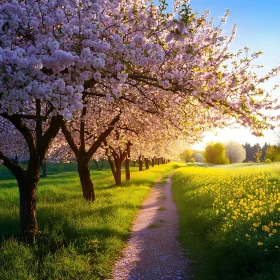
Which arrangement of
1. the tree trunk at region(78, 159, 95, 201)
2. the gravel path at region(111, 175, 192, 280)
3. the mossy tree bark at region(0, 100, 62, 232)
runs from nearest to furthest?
1. the gravel path at region(111, 175, 192, 280)
2. the mossy tree bark at region(0, 100, 62, 232)
3. the tree trunk at region(78, 159, 95, 201)

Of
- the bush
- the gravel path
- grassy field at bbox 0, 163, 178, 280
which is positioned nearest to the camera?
grassy field at bbox 0, 163, 178, 280

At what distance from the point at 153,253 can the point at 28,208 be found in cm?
454

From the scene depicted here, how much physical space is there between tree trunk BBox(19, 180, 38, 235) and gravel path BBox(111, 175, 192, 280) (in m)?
3.33

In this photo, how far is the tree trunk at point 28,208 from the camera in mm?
9945

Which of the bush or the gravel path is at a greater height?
the bush

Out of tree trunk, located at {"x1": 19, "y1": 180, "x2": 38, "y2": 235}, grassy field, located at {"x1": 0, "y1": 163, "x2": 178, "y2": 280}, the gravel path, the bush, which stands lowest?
the gravel path

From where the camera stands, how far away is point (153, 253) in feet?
30.8

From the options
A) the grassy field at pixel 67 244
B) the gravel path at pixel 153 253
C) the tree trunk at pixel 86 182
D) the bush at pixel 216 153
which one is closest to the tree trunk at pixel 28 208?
the grassy field at pixel 67 244

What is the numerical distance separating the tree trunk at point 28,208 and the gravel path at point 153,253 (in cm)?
333

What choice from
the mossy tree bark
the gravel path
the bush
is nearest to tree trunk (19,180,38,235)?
the mossy tree bark

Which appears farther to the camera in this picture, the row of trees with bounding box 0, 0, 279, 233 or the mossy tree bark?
the mossy tree bark

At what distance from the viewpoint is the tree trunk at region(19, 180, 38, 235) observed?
9.95m

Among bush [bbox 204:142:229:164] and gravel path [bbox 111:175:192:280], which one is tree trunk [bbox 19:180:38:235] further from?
bush [bbox 204:142:229:164]

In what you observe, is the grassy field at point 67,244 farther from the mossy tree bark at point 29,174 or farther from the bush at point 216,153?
the bush at point 216,153
